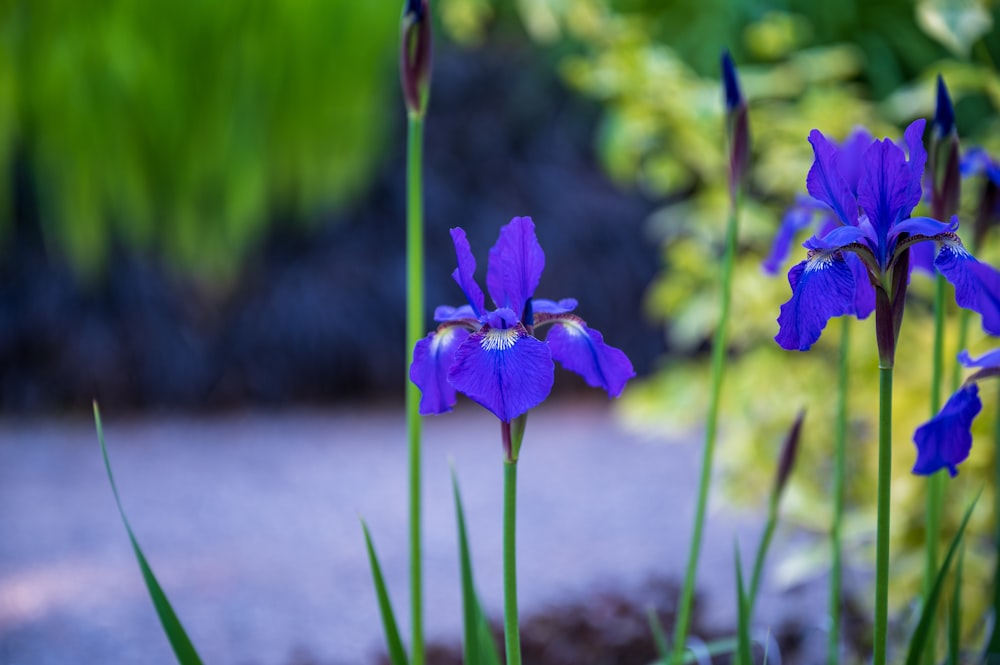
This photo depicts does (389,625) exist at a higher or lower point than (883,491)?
lower

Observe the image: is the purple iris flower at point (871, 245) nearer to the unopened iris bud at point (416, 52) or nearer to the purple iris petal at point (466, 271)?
the purple iris petal at point (466, 271)

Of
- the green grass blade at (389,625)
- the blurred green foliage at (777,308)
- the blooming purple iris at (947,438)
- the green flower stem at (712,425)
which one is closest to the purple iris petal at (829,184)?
the blooming purple iris at (947,438)

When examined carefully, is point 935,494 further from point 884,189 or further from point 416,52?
point 416,52

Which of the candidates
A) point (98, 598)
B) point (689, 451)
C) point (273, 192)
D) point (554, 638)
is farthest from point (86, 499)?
point (689, 451)

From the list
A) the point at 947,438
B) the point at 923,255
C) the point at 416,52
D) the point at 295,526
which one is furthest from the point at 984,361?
the point at 295,526

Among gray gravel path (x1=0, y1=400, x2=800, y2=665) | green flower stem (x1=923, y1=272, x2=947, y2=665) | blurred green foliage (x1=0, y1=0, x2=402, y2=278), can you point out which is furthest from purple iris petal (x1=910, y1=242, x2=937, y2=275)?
blurred green foliage (x1=0, y1=0, x2=402, y2=278)

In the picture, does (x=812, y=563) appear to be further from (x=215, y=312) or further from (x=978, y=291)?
(x=215, y=312)

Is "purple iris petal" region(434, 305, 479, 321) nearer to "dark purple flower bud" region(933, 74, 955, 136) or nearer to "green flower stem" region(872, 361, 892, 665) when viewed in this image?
"green flower stem" region(872, 361, 892, 665)

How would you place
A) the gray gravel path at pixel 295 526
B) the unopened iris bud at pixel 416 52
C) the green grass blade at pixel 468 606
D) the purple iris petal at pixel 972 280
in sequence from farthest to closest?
the gray gravel path at pixel 295 526, the unopened iris bud at pixel 416 52, the green grass blade at pixel 468 606, the purple iris petal at pixel 972 280
